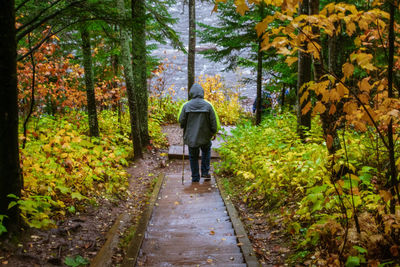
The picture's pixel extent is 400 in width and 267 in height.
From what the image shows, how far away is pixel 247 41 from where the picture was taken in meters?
11.0

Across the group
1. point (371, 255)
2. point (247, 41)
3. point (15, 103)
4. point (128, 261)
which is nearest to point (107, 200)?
point (128, 261)

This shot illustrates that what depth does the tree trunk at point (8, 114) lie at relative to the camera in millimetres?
3010

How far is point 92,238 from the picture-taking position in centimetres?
413

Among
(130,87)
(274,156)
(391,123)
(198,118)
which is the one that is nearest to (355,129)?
(391,123)

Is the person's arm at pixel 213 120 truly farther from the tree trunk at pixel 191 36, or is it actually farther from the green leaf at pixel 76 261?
the tree trunk at pixel 191 36

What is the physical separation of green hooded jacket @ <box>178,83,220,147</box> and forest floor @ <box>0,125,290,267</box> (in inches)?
75.1

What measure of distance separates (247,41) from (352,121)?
8.80 metres

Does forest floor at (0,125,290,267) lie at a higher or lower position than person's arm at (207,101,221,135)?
lower

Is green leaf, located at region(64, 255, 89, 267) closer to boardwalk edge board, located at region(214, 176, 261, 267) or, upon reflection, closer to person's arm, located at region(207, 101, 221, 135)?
boardwalk edge board, located at region(214, 176, 261, 267)

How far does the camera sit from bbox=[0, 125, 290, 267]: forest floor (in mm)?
3252

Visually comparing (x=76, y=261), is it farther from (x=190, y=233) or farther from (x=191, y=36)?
(x=191, y=36)

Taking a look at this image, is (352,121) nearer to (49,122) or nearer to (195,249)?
(195,249)

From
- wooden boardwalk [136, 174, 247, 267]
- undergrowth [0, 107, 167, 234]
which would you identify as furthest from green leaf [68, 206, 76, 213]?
wooden boardwalk [136, 174, 247, 267]

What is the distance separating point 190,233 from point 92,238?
1.39 m
